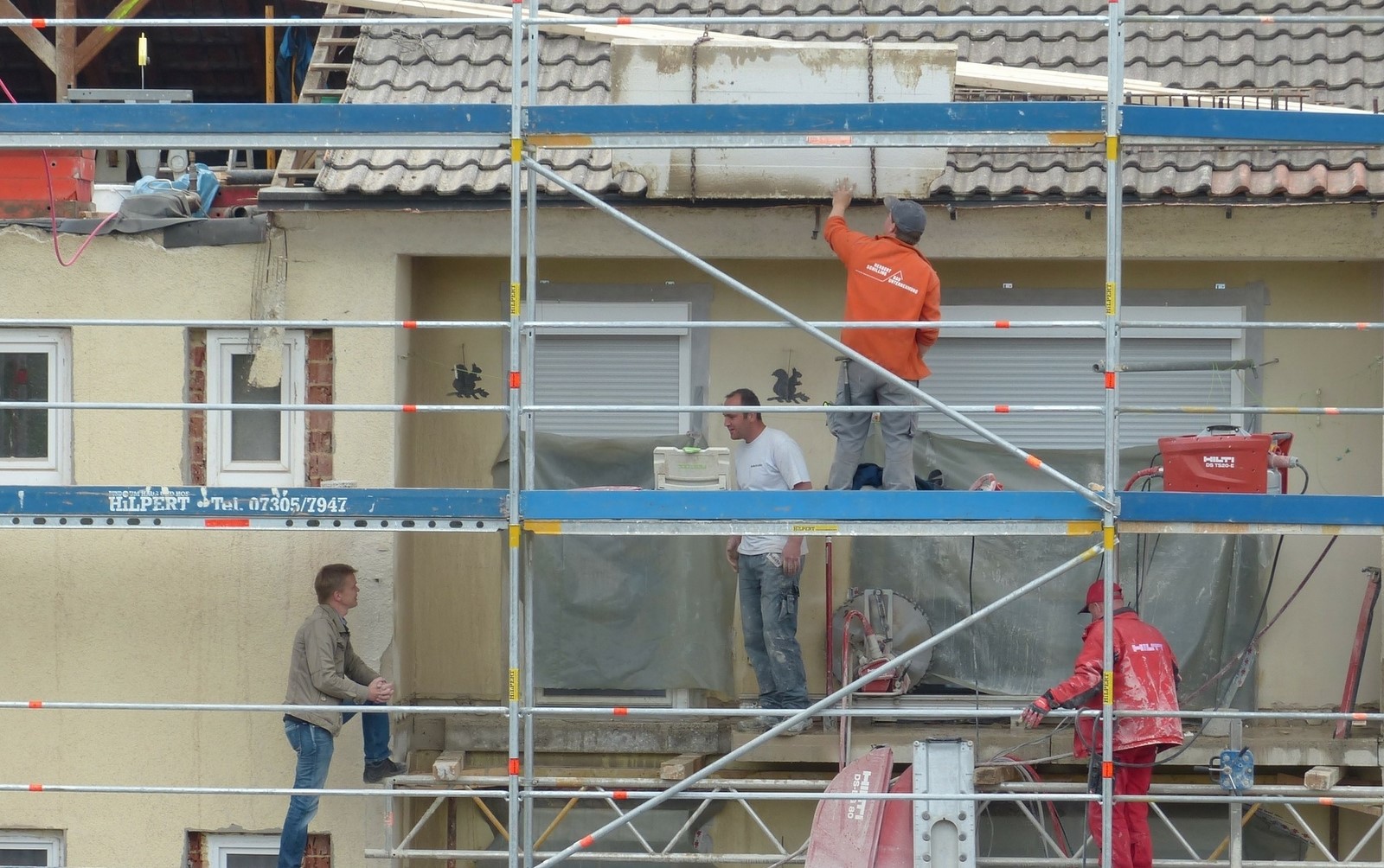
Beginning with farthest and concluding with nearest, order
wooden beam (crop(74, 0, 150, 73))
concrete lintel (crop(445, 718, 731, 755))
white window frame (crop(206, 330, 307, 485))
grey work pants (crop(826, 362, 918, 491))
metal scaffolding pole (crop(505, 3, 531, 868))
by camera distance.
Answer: wooden beam (crop(74, 0, 150, 73)), concrete lintel (crop(445, 718, 731, 755)), white window frame (crop(206, 330, 307, 485)), grey work pants (crop(826, 362, 918, 491)), metal scaffolding pole (crop(505, 3, 531, 868))

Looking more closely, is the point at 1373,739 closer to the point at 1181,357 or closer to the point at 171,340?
the point at 1181,357

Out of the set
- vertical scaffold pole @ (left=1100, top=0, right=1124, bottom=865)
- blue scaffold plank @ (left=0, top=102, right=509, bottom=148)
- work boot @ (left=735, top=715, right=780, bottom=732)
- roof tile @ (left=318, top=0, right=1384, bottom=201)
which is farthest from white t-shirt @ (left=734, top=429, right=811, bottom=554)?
blue scaffold plank @ (left=0, top=102, right=509, bottom=148)

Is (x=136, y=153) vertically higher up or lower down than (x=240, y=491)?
higher up

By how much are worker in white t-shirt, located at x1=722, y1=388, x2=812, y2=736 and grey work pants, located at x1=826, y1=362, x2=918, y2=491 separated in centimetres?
45

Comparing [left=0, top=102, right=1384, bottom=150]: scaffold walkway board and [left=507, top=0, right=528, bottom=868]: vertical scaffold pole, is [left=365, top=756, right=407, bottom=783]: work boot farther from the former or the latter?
[left=0, top=102, right=1384, bottom=150]: scaffold walkway board

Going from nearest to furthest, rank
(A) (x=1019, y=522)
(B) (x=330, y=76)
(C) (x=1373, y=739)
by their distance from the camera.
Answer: (A) (x=1019, y=522) < (C) (x=1373, y=739) < (B) (x=330, y=76)

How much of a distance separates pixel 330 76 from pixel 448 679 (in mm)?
4354

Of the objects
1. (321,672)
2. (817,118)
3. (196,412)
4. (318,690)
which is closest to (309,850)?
(318,690)

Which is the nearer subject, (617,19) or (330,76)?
(617,19)

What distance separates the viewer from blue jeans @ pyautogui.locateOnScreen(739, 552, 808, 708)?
923cm

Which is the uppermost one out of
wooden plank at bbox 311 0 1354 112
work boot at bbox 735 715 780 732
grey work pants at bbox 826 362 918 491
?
wooden plank at bbox 311 0 1354 112

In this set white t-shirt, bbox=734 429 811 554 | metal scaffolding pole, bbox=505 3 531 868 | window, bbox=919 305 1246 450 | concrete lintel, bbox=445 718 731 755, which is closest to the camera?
metal scaffolding pole, bbox=505 3 531 868

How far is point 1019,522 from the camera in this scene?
A: 306 inches

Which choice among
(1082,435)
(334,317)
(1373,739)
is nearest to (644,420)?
(334,317)
